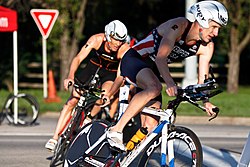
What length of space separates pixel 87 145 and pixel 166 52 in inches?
63.9

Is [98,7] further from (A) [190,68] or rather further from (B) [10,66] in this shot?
(A) [190,68]

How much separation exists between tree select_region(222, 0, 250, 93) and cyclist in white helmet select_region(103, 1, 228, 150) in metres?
17.6

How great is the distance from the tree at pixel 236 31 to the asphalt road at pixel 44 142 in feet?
32.5

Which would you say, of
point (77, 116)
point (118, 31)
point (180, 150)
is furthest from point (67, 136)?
point (180, 150)

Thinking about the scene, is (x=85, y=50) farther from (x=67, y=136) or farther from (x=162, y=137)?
(x=162, y=137)

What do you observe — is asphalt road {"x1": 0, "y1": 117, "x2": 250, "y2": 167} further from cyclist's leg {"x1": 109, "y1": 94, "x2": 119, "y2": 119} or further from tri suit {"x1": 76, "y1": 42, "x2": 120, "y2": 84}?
tri suit {"x1": 76, "y1": 42, "x2": 120, "y2": 84}

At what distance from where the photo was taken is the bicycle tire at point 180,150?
7039 millimetres

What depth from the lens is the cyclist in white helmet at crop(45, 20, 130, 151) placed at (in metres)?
9.65

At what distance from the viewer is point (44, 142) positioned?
1284cm

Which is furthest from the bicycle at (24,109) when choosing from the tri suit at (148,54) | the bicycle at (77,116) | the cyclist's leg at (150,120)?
the cyclist's leg at (150,120)

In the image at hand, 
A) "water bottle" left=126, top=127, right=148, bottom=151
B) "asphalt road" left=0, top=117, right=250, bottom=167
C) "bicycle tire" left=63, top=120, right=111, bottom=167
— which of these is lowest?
"asphalt road" left=0, top=117, right=250, bottom=167

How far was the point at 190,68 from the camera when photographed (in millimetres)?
20938

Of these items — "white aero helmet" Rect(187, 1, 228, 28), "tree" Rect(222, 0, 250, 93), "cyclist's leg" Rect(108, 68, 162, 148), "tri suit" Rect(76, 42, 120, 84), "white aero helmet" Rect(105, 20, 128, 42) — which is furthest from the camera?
"tree" Rect(222, 0, 250, 93)

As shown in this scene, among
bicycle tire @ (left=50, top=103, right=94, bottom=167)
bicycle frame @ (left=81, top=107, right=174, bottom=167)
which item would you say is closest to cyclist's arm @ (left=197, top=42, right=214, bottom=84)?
bicycle frame @ (left=81, top=107, right=174, bottom=167)
